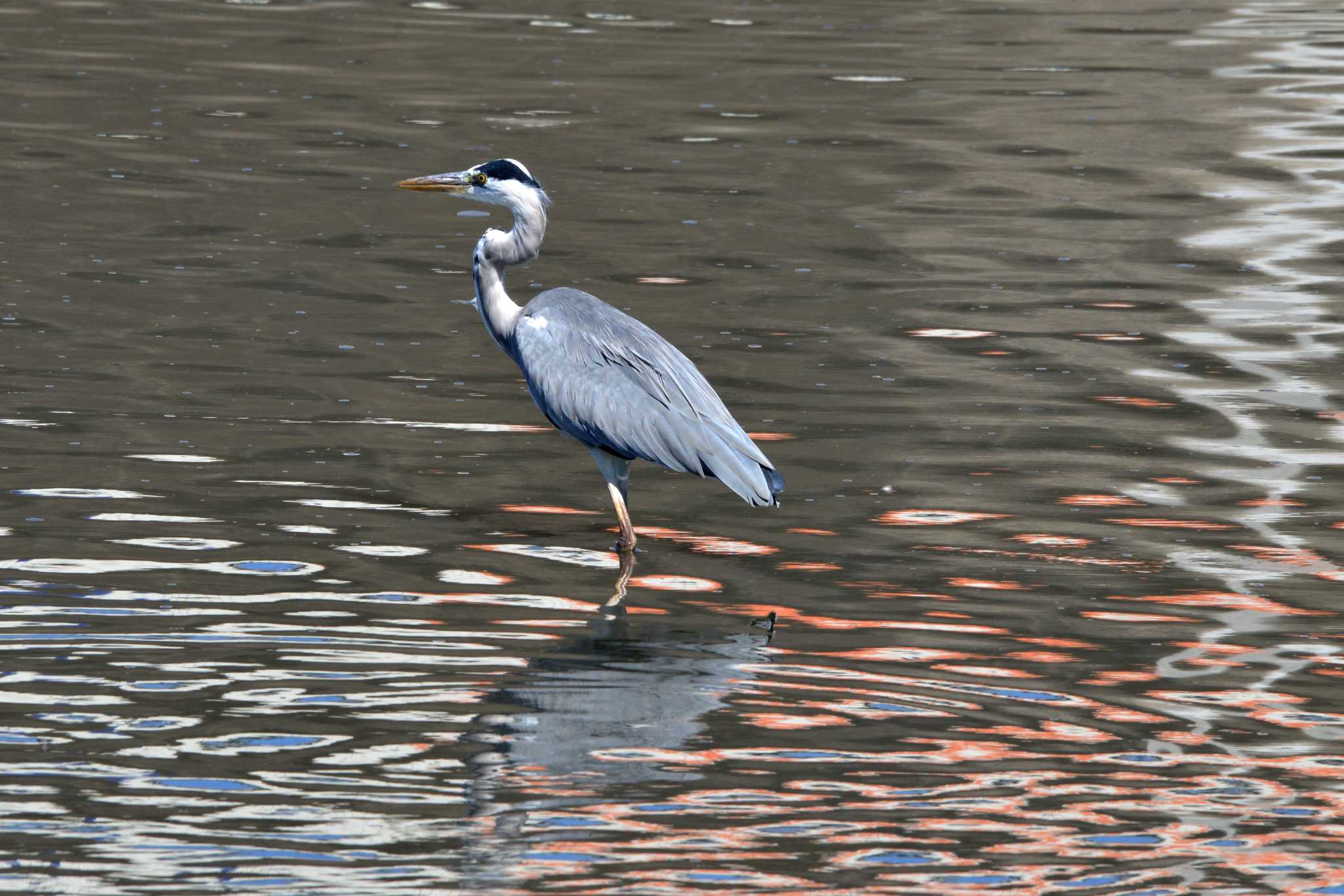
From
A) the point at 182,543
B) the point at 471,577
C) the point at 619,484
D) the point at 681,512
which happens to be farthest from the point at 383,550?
the point at 681,512

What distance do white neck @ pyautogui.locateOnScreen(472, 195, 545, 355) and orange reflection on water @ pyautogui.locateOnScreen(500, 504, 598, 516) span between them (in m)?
0.83

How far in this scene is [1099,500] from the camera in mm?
11250

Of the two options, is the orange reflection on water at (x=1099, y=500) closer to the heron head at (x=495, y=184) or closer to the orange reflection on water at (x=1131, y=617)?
the orange reflection on water at (x=1131, y=617)

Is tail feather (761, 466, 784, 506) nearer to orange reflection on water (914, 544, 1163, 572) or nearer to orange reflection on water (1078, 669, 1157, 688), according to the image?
orange reflection on water (914, 544, 1163, 572)

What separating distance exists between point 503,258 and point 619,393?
1.41 metres

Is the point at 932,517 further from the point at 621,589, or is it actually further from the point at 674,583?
the point at 621,589

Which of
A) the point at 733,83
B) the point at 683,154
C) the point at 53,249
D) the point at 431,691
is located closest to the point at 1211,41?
the point at 733,83

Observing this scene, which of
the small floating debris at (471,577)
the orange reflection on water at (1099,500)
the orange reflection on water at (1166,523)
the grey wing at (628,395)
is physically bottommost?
the small floating debris at (471,577)

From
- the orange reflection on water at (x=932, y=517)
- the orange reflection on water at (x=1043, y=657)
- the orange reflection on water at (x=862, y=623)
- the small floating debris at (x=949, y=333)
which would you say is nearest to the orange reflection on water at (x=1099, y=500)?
the orange reflection on water at (x=932, y=517)

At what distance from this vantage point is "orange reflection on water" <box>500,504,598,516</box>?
35.9ft

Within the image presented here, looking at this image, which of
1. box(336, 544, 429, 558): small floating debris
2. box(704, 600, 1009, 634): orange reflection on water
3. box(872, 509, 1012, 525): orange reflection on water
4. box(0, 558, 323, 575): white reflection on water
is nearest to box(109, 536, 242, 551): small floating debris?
box(0, 558, 323, 575): white reflection on water

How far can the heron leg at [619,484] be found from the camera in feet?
33.6

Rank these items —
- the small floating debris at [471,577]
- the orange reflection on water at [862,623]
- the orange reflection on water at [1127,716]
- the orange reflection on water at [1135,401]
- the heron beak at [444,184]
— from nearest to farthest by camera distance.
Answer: the orange reflection on water at [1127,716], the orange reflection on water at [862,623], the small floating debris at [471,577], the heron beak at [444,184], the orange reflection on water at [1135,401]

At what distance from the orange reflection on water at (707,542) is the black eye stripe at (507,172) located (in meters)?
2.06
